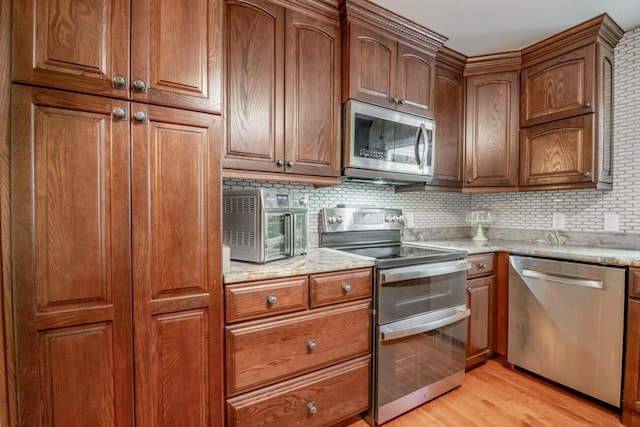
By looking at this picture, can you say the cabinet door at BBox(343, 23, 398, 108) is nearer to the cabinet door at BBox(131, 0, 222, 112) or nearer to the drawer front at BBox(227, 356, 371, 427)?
the cabinet door at BBox(131, 0, 222, 112)

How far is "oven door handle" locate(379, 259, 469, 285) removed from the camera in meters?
1.62

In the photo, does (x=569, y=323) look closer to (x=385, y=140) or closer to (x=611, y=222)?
(x=611, y=222)

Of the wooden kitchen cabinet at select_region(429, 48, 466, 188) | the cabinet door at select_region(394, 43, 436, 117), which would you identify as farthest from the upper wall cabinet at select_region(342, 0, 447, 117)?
the wooden kitchen cabinet at select_region(429, 48, 466, 188)

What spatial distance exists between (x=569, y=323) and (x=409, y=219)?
1273 millimetres

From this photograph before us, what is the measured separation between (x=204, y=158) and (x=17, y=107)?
554 millimetres

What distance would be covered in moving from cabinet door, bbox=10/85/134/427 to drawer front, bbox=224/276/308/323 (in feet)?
1.23

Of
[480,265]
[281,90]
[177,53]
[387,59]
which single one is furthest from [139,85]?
[480,265]

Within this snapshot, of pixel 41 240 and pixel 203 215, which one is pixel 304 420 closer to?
pixel 203 215

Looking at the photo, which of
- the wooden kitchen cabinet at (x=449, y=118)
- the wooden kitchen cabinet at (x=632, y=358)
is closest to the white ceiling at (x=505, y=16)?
the wooden kitchen cabinet at (x=449, y=118)

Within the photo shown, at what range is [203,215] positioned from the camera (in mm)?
1184

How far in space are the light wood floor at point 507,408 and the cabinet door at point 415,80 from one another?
194 centimetres

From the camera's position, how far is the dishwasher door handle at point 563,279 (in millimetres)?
1784

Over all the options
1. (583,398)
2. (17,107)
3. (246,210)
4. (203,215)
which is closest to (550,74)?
(583,398)

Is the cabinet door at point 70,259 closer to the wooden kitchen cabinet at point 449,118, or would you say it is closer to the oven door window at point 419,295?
the oven door window at point 419,295
